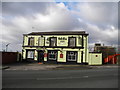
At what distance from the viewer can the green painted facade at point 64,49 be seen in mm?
24812

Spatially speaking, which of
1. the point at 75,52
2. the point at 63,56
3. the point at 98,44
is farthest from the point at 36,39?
the point at 98,44

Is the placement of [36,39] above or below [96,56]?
above

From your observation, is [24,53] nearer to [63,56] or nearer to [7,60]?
[7,60]

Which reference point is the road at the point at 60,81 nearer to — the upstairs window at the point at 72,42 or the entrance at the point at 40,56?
the upstairs window at the point at 72,42

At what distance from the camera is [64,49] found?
25578 mm

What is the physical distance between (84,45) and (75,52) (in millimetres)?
2289

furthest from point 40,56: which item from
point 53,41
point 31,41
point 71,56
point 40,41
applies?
point 71,56

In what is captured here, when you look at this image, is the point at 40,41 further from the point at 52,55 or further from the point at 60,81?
the point at 60,81

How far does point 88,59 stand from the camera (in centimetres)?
2450

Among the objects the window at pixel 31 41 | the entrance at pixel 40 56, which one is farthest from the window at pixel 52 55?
the window at pixel 31 41

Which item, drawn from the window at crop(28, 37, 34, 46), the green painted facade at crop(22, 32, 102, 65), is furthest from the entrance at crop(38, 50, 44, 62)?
the window at crop(28, 37, 34, 46)

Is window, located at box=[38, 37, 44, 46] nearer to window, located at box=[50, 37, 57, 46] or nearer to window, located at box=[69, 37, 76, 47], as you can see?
window, located at box=[50, 37, 57, 46]

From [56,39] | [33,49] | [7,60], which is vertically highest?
[56,39]

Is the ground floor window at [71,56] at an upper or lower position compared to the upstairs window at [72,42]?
lower
